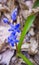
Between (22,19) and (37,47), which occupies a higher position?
(22,19)

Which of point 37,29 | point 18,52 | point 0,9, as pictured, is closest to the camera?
point 18,52

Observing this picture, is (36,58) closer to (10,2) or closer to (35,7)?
(35,7)

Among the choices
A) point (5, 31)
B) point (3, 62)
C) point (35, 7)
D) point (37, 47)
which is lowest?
point (3, 62)

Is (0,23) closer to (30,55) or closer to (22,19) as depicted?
(22,19)

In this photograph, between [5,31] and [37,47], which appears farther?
[5,31]

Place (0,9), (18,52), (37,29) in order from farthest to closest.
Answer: (0,9), (37,29), (18,52)

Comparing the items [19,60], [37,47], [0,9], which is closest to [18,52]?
[19,60]

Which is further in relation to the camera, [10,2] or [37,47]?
[10,2]

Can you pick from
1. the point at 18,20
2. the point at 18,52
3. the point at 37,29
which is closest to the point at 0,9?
the point at 18,20

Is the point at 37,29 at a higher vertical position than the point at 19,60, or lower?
higher
